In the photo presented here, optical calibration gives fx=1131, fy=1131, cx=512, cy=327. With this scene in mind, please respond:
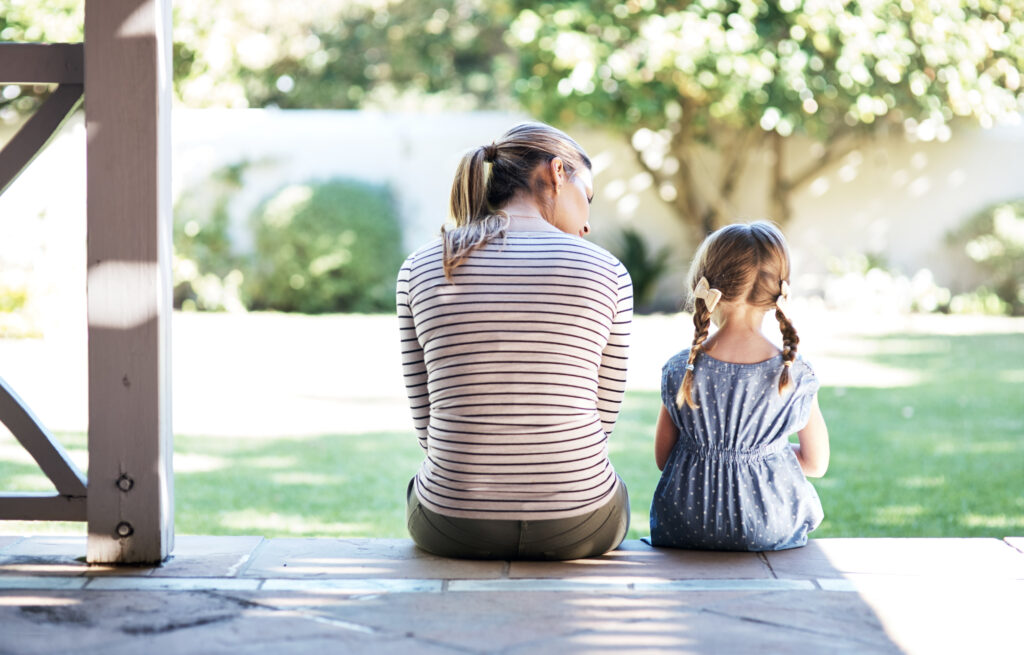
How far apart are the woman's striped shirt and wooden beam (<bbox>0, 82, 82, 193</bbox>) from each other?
0.86 metres

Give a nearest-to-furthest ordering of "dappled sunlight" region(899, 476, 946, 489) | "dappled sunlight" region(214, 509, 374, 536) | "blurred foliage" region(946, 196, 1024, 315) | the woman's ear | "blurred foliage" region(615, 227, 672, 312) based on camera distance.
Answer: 1. the woman's ear
2. "dappled sunlight" region(214, 509, 374, 536)
3. "dappled sunlight" region(899, 476, 946, 489)
4. "blurred foliage" region(946, 196, 1024, 315)
5. "blurred foliage" region(615, 227, 672, 312)

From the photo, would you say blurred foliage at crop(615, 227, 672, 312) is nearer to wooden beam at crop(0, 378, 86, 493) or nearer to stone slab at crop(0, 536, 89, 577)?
stone slab at crop(0, 536, 89, 577)

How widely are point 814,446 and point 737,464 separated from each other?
0.79 ft

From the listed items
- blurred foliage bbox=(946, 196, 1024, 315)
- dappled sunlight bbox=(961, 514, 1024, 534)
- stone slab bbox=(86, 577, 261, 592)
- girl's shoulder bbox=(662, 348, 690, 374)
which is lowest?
dappled sunlight bbox=(961, 514, 1024, 534)

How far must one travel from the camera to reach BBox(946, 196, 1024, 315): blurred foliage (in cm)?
1173

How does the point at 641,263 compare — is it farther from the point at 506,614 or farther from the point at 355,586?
the point at 506,614

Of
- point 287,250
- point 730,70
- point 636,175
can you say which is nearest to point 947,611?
point 730,70

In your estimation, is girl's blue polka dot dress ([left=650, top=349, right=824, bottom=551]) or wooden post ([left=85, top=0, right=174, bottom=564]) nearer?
wooden post ([left=85, top=0, right=174, bottom=564])

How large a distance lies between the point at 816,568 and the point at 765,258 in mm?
740

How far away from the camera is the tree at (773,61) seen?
1119cm

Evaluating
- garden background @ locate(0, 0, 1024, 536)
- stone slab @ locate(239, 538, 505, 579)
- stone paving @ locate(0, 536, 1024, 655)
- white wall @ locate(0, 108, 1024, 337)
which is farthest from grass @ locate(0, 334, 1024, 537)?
white wall @ locate(0, 108, 1024, 337)

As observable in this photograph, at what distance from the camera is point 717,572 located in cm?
261

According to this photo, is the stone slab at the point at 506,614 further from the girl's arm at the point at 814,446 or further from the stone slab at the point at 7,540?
the stone slab at the point at 7,540

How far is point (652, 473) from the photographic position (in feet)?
16.5
